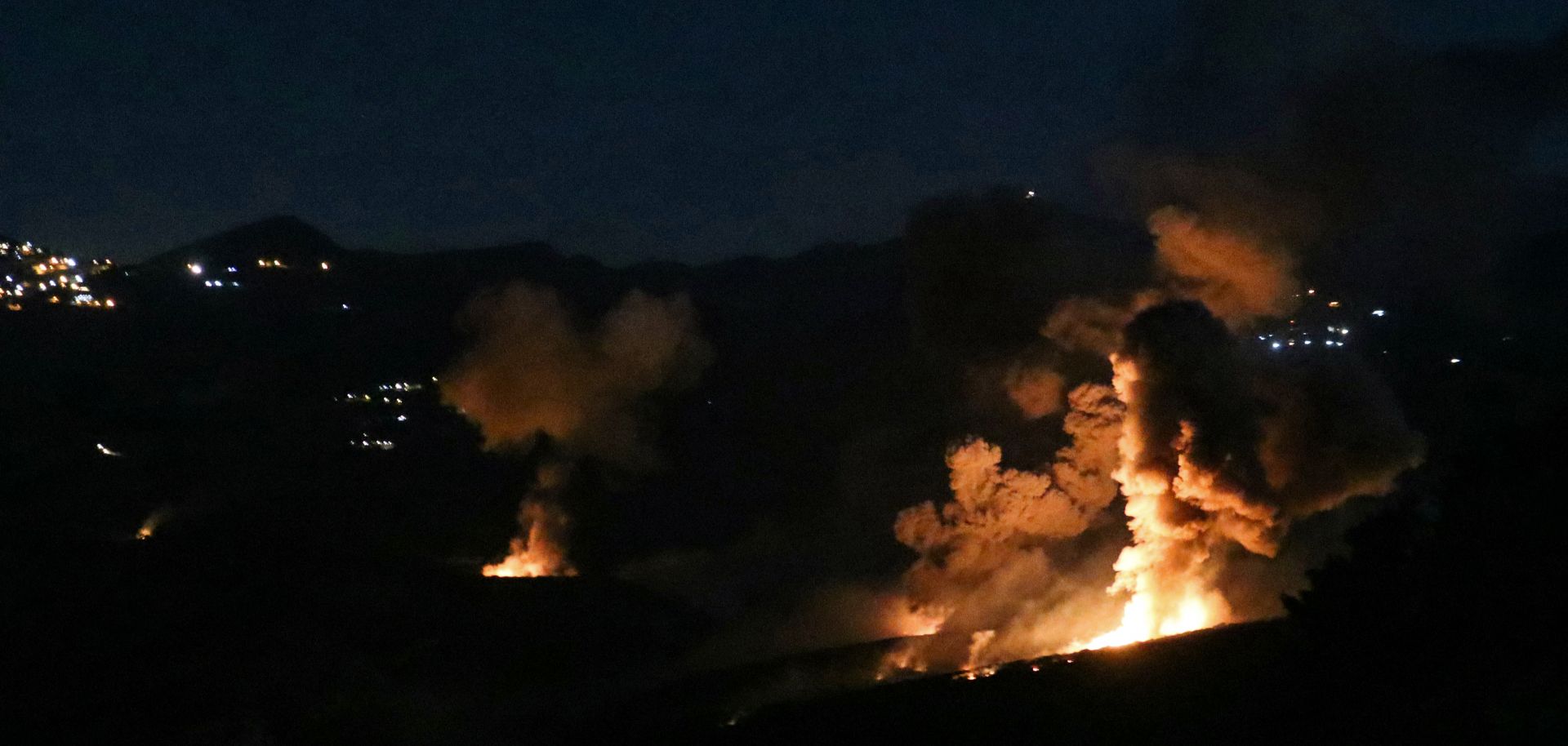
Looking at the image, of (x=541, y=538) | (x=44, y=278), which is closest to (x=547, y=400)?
(x=541, y=538)

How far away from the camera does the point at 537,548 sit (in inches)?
2997

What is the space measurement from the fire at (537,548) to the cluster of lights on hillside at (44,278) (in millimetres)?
77979

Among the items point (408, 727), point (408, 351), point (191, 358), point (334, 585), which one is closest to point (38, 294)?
point (191, 358)

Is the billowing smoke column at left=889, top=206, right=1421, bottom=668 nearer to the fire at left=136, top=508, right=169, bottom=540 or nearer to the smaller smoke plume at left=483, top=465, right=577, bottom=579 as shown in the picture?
the smaller smoke plume at left=483, top=465, right=577, bottom=579

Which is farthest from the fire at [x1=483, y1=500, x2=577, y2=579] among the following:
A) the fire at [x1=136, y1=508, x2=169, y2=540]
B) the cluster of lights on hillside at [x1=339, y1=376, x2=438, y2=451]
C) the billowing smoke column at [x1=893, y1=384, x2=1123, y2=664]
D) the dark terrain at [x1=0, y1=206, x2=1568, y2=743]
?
the cluster of lights on hillside at [x1=339, y1=376, x2=438, y2=451]

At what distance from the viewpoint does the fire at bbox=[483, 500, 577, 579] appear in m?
75.2

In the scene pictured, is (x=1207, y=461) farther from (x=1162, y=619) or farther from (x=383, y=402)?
(x=383, y=402)

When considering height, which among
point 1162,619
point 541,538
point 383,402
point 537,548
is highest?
point 383,402

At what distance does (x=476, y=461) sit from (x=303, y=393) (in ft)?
102

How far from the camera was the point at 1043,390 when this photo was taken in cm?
6362

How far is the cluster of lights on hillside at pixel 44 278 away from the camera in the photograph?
136875 mm

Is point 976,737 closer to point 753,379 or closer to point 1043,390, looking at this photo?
point 1043,390

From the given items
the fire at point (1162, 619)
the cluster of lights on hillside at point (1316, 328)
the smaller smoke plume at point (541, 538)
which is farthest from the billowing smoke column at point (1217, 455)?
the smaller smoke plume at point (541, 538)

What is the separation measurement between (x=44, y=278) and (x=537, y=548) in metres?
93.8
